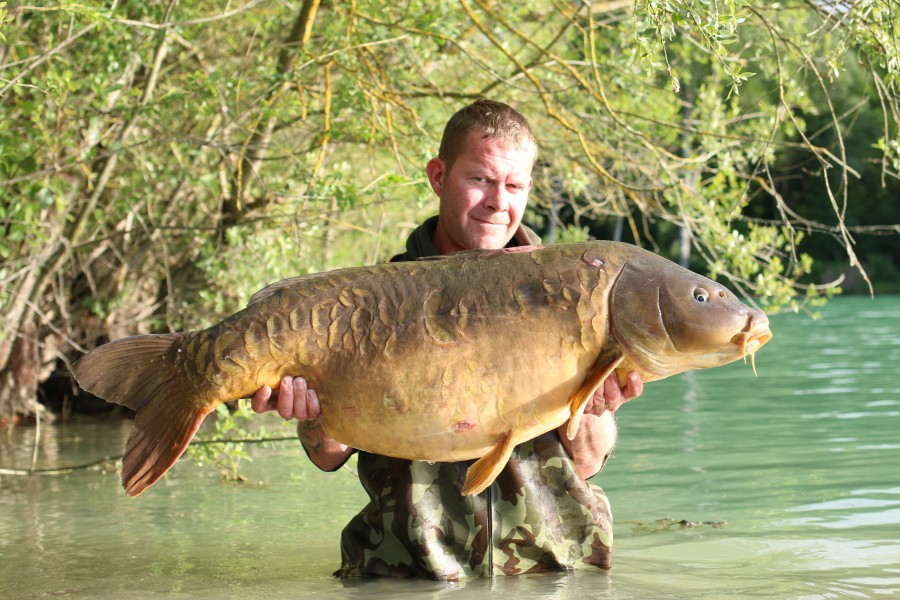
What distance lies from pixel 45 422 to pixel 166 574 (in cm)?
609

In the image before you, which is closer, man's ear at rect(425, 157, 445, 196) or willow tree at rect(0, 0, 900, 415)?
man's ear at rect(425, 157, 445, 196)

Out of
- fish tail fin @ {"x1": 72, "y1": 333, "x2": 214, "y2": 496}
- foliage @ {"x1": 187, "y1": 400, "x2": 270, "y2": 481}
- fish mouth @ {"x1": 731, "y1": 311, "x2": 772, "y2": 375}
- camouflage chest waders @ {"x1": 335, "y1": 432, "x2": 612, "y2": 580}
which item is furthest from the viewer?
foliage @ {"x1": 187, "y1": 400, "x2": 270, "y2": 481}

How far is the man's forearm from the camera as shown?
4004mm

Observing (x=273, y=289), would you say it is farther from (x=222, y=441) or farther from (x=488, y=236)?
(x=222, y=441)

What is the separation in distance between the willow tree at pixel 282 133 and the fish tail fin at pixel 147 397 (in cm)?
247

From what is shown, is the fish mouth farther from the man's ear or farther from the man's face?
the man's ear

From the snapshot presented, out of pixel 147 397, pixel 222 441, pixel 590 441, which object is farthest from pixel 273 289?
pixel 222 441

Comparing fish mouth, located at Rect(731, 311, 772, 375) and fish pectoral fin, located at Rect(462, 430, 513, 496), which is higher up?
fish mouth, located at Rect(731, 311, 772, 375)

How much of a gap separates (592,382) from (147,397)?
4.30 ft

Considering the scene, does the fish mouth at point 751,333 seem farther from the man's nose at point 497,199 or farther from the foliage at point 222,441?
the foliage at point 222,441

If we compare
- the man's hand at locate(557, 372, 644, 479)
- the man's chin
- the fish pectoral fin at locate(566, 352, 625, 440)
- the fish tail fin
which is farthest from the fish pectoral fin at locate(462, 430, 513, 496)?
the man's chin

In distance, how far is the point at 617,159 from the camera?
28.8 feet

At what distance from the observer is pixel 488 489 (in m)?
3.95

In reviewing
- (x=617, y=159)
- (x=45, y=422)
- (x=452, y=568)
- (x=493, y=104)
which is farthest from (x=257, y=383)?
(x=45, y=422)
